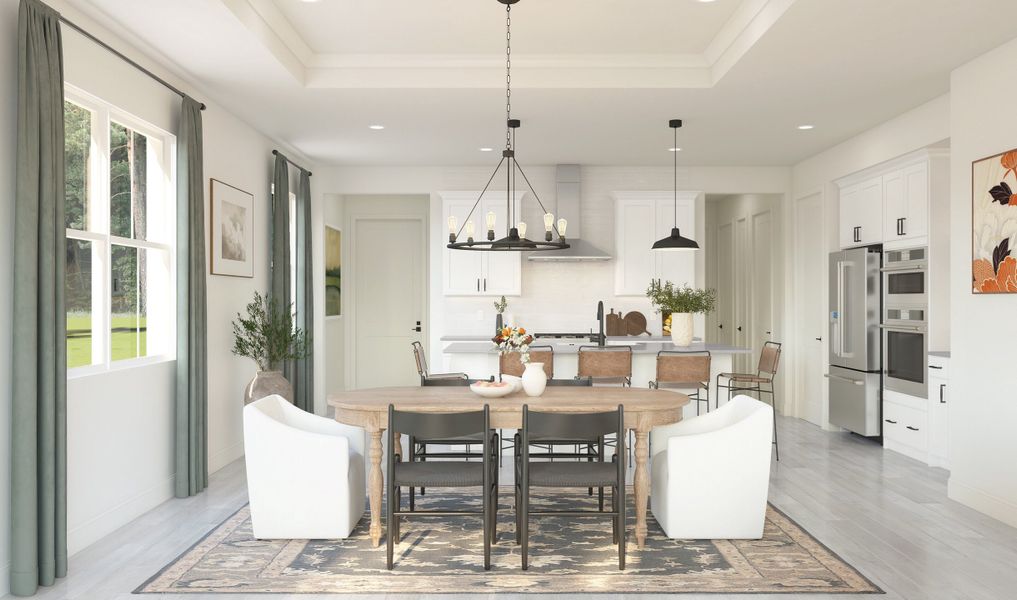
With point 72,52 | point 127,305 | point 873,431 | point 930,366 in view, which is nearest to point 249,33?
point 72,52

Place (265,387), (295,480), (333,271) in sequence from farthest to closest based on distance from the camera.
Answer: (333,271) → (265,387) → (295,480)

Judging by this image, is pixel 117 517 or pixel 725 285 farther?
pixel 725 285

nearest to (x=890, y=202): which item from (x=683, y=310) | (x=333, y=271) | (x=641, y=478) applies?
(x=683, y=310)

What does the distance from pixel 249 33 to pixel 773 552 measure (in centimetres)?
389

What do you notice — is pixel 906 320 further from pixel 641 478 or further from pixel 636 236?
pixel 641 478

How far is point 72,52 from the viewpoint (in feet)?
12.3

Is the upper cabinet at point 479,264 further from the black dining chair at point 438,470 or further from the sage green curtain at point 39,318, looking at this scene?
the sage green curtain at point 39,318

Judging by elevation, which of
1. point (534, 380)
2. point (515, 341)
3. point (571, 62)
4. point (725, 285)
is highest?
point (571, 62)

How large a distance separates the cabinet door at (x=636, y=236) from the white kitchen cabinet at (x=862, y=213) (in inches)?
70.1

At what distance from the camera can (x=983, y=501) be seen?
177 inches

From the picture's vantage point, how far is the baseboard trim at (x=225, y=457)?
18.2 ft

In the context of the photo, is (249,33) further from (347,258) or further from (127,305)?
(347,258)

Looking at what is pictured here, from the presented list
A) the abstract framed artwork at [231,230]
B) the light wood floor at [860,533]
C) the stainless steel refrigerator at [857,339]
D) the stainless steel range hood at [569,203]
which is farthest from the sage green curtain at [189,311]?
the stainless steel refrigerator at [857,339]

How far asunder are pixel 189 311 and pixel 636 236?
4.84 metres
